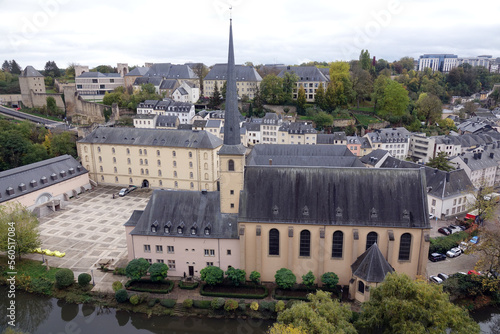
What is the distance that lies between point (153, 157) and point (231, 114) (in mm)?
37694

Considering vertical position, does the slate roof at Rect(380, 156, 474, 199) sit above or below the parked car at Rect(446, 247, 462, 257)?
above

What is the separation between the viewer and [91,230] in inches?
2073

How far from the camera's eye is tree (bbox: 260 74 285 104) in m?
112

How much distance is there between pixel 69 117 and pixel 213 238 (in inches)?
3811

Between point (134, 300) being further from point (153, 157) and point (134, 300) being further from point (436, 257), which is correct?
point (153, 157)

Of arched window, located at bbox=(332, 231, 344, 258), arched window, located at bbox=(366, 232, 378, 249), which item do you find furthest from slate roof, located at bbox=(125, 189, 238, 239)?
arched window, located at bbox=(366, 232, 378, 249)

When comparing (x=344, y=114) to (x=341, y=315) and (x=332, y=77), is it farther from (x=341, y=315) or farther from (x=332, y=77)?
(x=341, y=315)

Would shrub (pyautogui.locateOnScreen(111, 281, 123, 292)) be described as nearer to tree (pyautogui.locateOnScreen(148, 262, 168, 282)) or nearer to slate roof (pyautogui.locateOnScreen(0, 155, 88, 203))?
tree (pyautogui.locateOnScreen(148, 262, 168, 282))

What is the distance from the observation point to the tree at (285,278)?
3603 cm

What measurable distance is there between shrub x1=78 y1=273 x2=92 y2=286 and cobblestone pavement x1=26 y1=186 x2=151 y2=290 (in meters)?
1.23

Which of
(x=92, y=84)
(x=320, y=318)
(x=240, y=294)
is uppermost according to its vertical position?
(x=92, y=84)

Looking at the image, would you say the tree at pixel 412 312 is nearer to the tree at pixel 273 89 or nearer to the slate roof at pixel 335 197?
the slate roof at pixel 335 197

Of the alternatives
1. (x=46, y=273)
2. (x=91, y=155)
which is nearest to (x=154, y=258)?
(x=46, y=273)

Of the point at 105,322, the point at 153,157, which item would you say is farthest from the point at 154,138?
the point at 105,322
